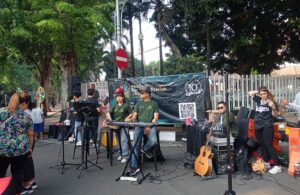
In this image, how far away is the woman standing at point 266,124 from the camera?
7445 millimetres

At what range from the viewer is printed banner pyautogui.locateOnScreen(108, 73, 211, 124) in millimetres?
11727

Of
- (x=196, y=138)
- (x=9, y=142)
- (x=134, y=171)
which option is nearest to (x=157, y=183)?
(x=134, y=171)

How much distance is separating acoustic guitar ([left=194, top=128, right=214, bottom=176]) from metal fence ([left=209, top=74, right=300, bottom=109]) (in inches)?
236

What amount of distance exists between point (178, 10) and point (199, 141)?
1417cm

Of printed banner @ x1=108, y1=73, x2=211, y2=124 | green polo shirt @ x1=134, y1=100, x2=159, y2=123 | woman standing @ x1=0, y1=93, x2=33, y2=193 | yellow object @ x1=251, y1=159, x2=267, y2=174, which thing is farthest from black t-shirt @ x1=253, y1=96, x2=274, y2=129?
woman standing @ x1=0, y1=93, x2=33, y2=193

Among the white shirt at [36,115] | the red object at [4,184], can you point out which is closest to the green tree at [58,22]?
the white shirt at [36,115]

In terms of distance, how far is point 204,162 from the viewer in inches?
279

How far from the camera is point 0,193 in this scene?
3979 millimetres

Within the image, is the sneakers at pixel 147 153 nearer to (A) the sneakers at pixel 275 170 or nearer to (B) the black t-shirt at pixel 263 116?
(B) the black t-shirt at pixel 263 116

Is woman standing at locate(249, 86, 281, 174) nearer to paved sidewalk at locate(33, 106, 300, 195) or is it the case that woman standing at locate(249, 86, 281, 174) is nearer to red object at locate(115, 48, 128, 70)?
paved sidewalk at locate(33, 106, 300, 195)

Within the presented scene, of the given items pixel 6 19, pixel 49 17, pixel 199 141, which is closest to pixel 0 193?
pixel 199 141

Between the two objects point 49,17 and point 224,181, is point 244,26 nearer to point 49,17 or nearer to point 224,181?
point 49,17

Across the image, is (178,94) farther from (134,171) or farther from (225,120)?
(134,171)

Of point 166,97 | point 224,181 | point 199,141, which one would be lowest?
point 224,181
